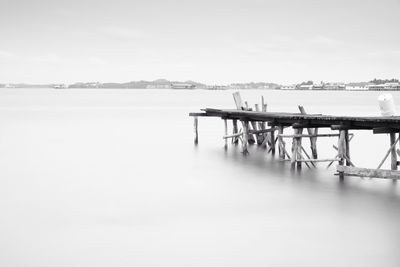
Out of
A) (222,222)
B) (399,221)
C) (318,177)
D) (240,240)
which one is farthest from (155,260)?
(318,177)

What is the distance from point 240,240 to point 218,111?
454 inches

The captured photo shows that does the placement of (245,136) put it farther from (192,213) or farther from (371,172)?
(192,213)

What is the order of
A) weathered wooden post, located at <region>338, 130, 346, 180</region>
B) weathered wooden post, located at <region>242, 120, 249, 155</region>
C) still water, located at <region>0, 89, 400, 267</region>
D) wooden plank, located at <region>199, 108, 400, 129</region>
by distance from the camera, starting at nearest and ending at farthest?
still water, located at <region>0, 89, 400, 267</region> < wooden plank, located at <region>199, 108, 400, 129</region> < weathered wooden post, located at <region>338, 130, 346, 180</region> < weathered wooden post, located at <region>242, 120, 249, 155</region>

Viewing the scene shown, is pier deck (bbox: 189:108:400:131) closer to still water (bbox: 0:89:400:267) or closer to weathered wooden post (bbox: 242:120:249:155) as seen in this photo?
weathered wooden post (bbox: 242:120:249:155)

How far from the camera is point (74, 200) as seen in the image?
12.2m

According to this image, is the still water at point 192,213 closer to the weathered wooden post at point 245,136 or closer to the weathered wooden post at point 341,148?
the weathered wooden post at point 245,136

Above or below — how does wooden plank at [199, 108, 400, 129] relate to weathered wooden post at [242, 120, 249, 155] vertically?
above

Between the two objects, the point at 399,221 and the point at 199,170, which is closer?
the point at 399,221

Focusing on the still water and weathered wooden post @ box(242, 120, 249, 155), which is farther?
weathered wooden post @ box(242, 120, 249, 155)

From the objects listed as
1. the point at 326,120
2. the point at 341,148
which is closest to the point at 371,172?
the point at 341,148

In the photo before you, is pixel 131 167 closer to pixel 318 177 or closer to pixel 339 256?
pixel 318 177

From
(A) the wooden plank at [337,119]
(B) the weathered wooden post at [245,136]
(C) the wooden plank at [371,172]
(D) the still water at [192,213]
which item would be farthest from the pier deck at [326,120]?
(D) the still water at [192,213]

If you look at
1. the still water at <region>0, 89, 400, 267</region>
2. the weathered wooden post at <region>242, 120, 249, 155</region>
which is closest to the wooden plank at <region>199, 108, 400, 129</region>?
the weathered wooden post at <region>242, 120, 249, 155</region>

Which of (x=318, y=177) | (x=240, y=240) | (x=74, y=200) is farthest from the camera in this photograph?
(x=318, y=177)
